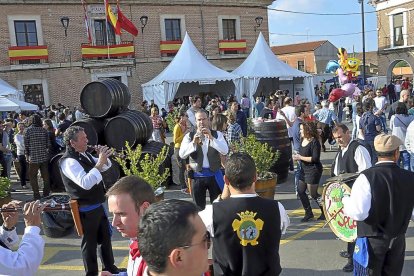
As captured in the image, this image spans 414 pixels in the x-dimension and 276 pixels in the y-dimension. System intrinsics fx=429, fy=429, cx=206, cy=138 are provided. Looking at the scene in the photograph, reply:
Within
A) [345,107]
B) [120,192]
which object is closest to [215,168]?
[120,192]

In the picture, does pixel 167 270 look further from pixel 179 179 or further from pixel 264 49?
pixel 264 49

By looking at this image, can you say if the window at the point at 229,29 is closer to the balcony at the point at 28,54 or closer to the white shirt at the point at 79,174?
the balcony at the point at 28,54

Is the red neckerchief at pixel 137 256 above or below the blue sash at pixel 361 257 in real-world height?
above

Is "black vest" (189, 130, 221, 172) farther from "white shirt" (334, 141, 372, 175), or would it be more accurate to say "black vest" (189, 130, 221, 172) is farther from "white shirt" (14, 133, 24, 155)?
"white shirt" (14, 133, 24, 155)

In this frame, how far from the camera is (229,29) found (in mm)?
28891

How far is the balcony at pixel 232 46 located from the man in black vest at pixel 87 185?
2413 centimetres

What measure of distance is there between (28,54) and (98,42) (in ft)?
13.6

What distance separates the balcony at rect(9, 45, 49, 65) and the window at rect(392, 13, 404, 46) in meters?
26.6

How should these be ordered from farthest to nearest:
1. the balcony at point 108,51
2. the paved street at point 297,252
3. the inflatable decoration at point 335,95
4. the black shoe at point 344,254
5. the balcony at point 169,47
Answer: the balcony at point 169,47 < the balcony at point 108,51 < the inflatable decoration at point 335,95 < the black shoe at point 344,254 < the paved street at point 297,252

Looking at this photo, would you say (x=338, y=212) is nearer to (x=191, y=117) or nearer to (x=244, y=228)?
(x=244, y=228)

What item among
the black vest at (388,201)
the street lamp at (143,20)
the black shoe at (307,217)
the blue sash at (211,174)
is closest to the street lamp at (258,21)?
the street lamp at (143,20)

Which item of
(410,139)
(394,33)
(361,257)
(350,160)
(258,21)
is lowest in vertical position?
(361,257)

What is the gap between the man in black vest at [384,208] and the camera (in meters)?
3.46

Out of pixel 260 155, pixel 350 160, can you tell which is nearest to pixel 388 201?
pixel 350 160
